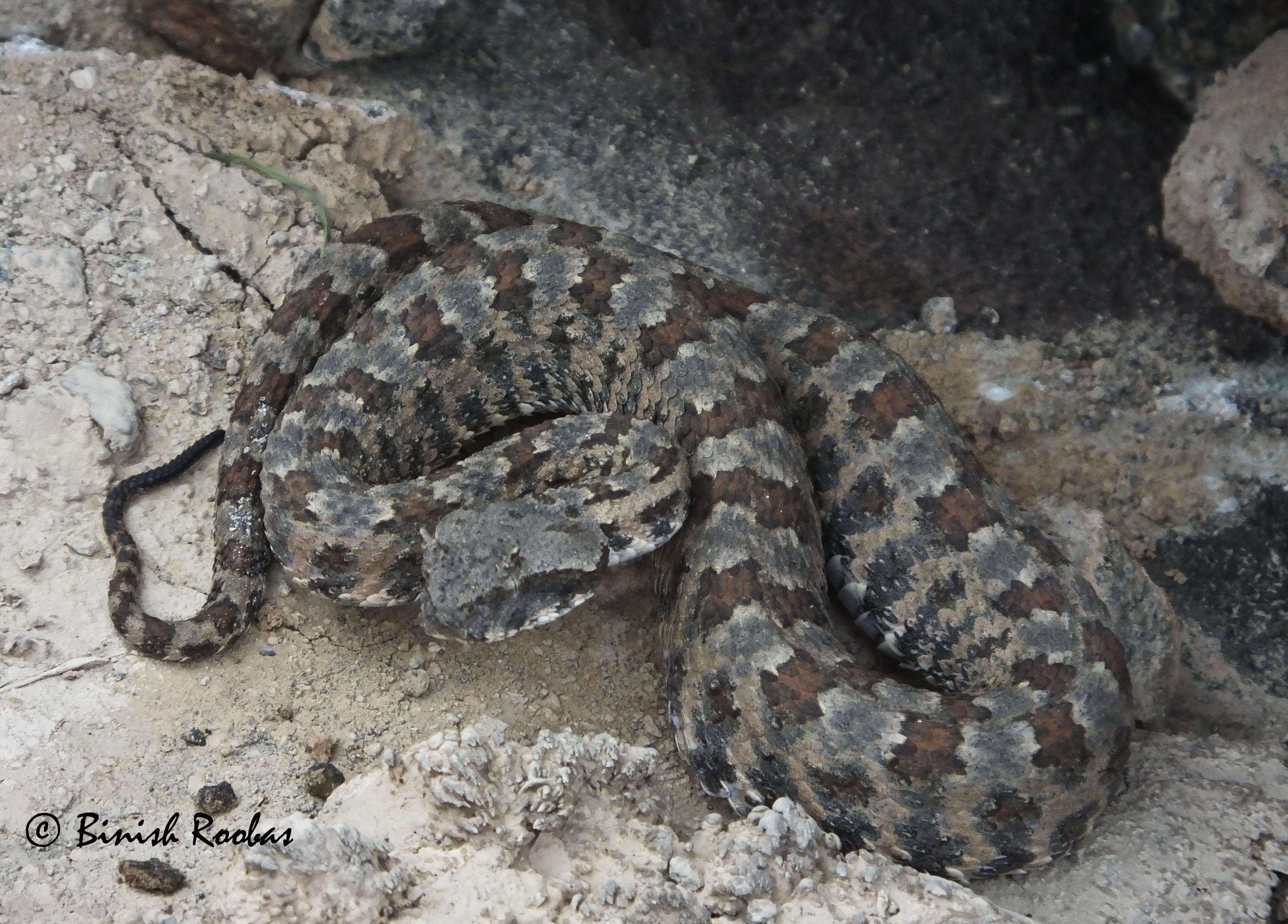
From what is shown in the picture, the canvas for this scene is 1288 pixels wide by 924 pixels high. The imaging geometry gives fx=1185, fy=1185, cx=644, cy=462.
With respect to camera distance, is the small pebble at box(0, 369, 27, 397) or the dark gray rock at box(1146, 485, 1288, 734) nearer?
the small pebble at box(0, 369, 27, 397)

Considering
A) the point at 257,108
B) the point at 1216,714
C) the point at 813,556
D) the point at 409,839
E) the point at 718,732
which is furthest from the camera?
the point at 257,108

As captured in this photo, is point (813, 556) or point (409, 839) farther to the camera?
point (813, 556)

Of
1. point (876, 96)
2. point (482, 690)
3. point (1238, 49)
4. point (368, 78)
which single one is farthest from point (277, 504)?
point (1238, 49)

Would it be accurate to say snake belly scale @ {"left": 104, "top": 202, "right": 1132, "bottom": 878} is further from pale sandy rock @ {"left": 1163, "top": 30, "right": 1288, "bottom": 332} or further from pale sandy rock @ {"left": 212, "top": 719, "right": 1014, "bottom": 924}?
pale sandy rock @ {"left": 1163, "top": 30, "right": 1288, "bottom": 332}

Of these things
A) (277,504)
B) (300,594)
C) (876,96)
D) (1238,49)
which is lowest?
(300,594)

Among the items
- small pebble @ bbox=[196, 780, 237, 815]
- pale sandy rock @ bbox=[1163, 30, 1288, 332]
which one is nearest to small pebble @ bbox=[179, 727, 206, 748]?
small pebble @ bbox=[196, 780, 237, 815]

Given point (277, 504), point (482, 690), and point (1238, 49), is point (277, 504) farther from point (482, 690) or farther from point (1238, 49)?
point (1238, 49)

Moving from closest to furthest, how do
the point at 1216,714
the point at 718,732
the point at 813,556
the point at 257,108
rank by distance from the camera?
the point at 718,732
the point at 813,556
the point at 1216,714
the point at 257,108
